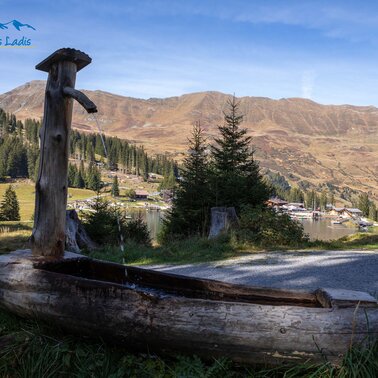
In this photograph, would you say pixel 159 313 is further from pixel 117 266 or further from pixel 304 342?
pixel 117 266

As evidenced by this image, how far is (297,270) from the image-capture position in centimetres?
941

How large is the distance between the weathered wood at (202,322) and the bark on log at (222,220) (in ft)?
37.6

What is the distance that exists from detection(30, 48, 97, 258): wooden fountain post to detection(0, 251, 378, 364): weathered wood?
0.95 meters

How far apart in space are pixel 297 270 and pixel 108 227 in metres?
10.9

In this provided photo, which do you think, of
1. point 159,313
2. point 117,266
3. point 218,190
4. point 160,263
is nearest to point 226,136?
point 218,190

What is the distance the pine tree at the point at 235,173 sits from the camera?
63.6ft

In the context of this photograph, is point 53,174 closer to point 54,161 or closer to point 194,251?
point 54,161

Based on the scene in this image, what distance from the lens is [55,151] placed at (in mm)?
4883

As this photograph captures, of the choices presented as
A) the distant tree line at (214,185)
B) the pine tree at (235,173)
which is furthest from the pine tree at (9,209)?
the pine tree at (235,173)

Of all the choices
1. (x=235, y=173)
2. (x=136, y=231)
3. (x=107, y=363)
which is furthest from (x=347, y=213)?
(x=107, y=363)

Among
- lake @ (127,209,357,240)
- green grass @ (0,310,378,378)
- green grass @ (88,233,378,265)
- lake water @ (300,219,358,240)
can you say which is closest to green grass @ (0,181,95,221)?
lake @ (127,209,357,240)

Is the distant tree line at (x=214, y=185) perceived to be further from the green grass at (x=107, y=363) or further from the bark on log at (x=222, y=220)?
the green grass at (x=107, y=363)

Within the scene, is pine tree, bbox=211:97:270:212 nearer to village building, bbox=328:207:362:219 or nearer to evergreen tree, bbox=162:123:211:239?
evergreen tree, bbox=162:123:211:239

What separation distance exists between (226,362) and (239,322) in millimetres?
387
